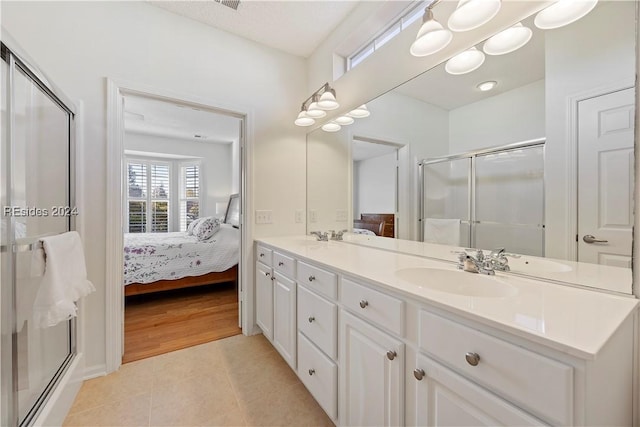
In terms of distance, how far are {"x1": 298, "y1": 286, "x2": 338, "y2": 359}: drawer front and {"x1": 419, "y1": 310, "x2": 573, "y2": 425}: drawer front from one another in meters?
0.55

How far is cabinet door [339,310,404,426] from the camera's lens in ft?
3.09

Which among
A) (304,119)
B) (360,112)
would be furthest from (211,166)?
(360,112)

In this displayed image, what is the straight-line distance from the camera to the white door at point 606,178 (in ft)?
2.82

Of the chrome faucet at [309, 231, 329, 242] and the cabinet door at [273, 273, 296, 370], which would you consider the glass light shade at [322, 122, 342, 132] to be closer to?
the chrome faucet at [309, 231, 329, 242]

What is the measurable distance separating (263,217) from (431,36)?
69.8 inches

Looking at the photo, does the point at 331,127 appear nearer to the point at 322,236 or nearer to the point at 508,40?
the point at 322,236

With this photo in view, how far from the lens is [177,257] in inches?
128

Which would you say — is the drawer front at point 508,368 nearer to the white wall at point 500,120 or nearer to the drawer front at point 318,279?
the drawer front at point 318,279

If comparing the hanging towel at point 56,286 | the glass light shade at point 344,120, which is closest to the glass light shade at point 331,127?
the glass light shade at point 344,120

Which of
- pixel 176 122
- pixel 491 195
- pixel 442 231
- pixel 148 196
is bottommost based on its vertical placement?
pixel 442 231

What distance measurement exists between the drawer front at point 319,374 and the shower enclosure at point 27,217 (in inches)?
49.6

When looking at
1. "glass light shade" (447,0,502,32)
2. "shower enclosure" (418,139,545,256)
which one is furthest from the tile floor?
"glass light shade" (447,0,502,32)

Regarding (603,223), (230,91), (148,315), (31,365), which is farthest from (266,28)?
(148,315)

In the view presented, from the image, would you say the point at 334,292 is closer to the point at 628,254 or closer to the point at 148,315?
the point at 628,254
